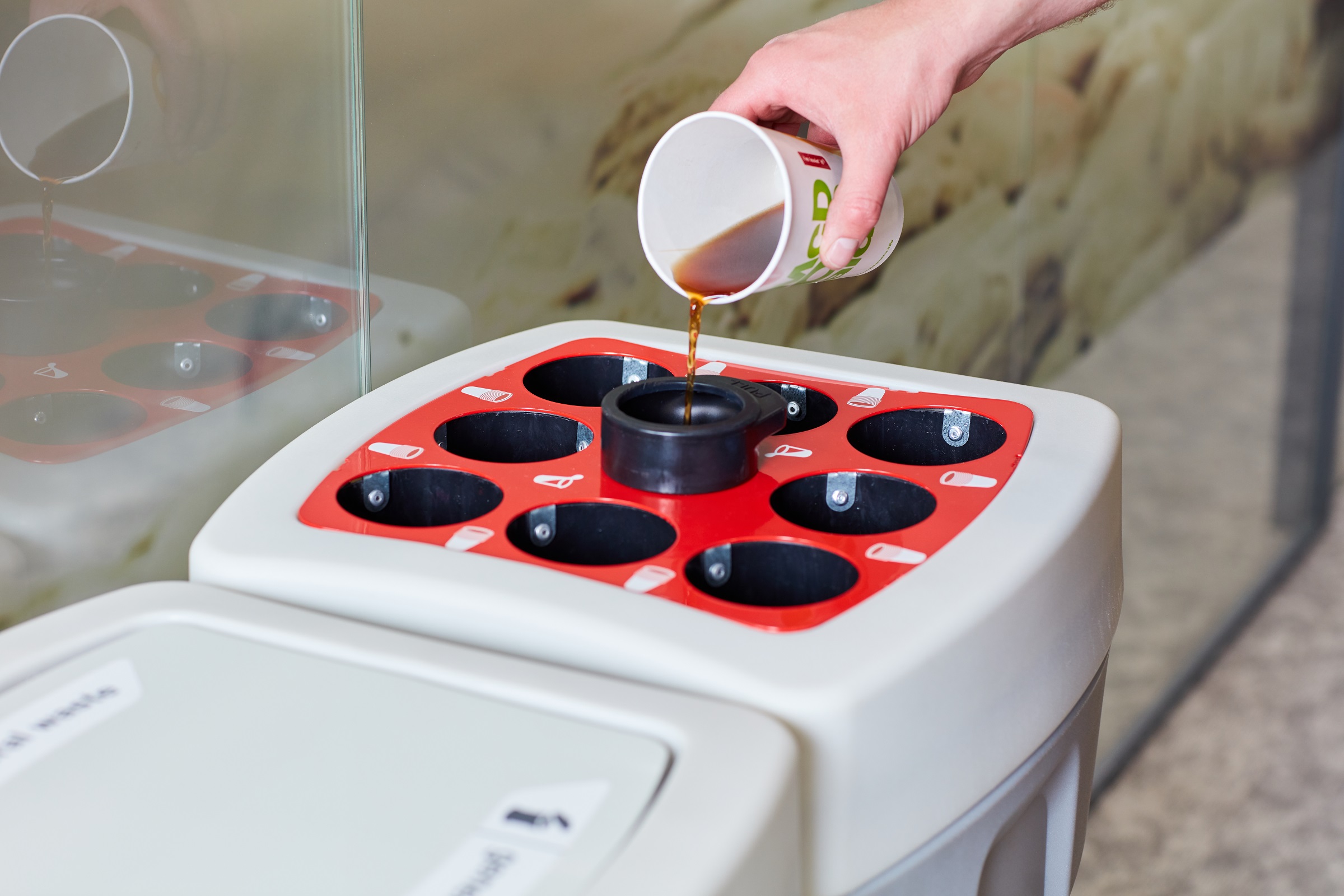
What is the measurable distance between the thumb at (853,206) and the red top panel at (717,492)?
96mm

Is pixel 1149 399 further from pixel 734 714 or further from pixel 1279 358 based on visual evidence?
pixel 734 714

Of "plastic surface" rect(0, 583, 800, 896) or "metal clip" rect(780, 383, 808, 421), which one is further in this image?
"metal clip" rect(780, 383, 808, 421)

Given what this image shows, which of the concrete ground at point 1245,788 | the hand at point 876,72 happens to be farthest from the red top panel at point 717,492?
the concrete ground at point 1245,788

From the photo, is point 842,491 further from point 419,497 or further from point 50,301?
point 50,301

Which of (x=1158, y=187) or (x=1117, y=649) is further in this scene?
(x=1117, y=649)

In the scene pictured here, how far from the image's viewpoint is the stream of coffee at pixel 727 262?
74 cm

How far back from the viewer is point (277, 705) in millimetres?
501

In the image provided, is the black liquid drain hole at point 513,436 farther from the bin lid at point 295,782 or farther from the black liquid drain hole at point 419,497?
the bin lid at point 295,782

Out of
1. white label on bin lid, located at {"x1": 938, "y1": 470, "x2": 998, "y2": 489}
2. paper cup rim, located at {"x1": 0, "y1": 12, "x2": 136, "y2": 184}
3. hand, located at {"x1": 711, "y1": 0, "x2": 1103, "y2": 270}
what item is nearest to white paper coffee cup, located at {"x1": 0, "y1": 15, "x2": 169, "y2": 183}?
paper cup rim, located at {"x1": 0, "y1": 12, "x2": 136, "y2": 184}

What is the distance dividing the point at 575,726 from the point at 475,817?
6 centimetres

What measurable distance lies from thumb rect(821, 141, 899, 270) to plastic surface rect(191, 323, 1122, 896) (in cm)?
10

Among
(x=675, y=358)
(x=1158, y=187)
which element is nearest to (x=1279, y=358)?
(x=1158, y=187)

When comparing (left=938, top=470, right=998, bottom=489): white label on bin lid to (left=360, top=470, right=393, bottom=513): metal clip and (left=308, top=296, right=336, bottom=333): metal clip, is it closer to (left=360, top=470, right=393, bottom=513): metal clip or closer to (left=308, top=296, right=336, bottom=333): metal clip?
(left=360, top=470, right=393, bottom=513): metal clip

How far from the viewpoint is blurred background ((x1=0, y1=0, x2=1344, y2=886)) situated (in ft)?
2.39
